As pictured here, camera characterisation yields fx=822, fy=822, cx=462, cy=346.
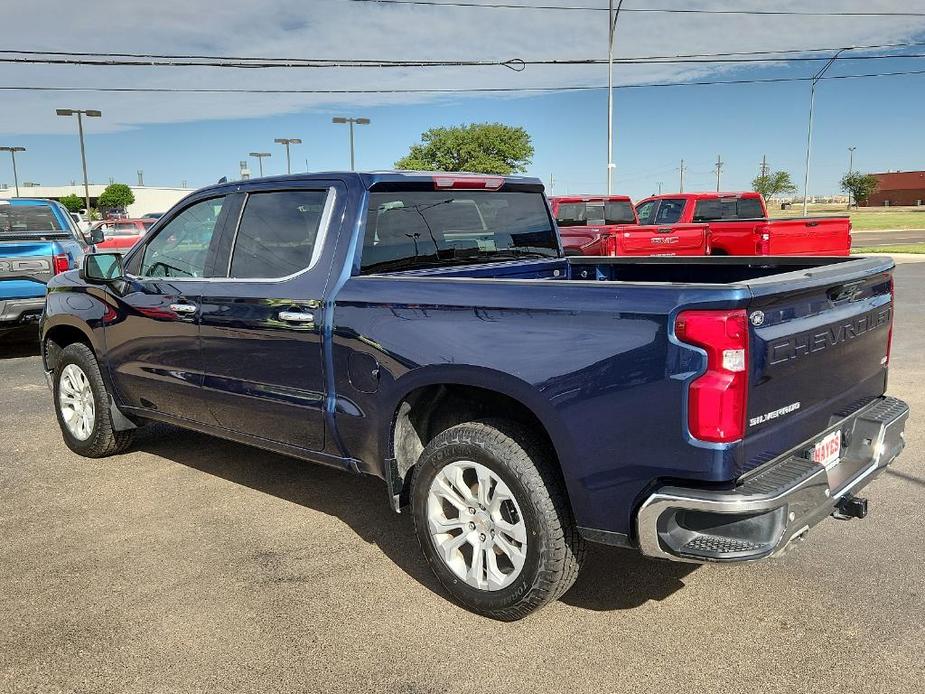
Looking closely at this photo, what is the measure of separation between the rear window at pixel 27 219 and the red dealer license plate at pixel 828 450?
405 inches

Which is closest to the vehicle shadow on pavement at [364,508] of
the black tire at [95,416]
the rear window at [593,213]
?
the black tire at [95,416]

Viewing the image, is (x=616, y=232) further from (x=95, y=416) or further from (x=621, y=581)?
(x=621, y=581)

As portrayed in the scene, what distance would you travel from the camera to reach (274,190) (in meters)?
4.28

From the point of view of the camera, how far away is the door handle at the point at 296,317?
3842mm

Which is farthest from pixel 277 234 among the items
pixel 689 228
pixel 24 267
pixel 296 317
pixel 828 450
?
pixel 689 228

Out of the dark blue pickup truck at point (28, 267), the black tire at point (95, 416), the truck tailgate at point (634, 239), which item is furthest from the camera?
the truck tailgate at point (634, 239)

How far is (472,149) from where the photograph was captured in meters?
60.4

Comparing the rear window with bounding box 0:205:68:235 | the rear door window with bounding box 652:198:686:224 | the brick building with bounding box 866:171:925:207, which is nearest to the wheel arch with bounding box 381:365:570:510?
the rear window with bounding box 0:205:68:235

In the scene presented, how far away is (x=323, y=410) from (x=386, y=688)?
1.38m

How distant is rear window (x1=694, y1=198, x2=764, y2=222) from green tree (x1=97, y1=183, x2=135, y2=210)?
291 ft

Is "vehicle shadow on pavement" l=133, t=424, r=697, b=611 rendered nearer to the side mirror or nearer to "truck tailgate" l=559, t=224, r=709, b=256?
the side mirror

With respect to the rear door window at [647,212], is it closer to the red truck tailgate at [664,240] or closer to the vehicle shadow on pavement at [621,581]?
the red truck tailgate at [664,240]

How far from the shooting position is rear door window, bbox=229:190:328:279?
403 centimetres

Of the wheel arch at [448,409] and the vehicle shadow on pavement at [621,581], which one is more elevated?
the wheel arch at [448,409]
